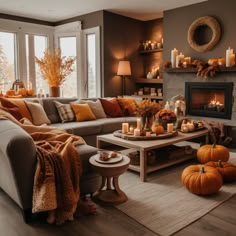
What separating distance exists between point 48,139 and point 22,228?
2.73 ft

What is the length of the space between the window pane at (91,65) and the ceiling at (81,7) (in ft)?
2.08

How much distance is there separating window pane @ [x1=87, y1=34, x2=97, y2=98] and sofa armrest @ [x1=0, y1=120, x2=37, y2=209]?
4.22 metres

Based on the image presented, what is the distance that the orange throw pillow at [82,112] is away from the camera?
4.51 m

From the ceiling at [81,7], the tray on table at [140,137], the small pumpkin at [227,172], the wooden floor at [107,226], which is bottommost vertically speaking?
the wooden floor at [107,226]

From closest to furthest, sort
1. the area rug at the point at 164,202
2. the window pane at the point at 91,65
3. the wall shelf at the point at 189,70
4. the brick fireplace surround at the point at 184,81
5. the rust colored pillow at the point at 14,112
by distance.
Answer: the area rug at the point at 164,202 < the rust colored pillow at the point at 14,112 < the wall shelf at the point at 189,70 < the brick fireplace surround at the point at 184,81 < the window pane at the point at 91,65

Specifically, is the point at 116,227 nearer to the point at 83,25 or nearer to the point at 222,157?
the point at 222,157

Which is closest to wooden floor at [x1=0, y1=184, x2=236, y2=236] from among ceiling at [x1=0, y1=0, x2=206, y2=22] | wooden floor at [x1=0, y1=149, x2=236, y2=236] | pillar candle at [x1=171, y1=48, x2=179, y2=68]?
wooden floor at [x1=0, y1=149, x2=236, y2=236]

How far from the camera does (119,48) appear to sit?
6.24m

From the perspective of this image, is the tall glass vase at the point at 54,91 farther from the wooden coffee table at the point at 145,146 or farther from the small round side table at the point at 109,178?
the small round side table at the point at 109,178

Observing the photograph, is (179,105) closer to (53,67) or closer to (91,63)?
(91,63)

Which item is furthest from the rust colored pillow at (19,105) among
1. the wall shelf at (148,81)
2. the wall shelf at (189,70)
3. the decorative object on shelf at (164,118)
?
the wall shelf at (148,81)

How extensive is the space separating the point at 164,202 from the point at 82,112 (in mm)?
2429

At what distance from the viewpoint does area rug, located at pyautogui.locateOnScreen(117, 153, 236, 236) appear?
7.16ft

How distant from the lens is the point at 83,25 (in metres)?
6.25
